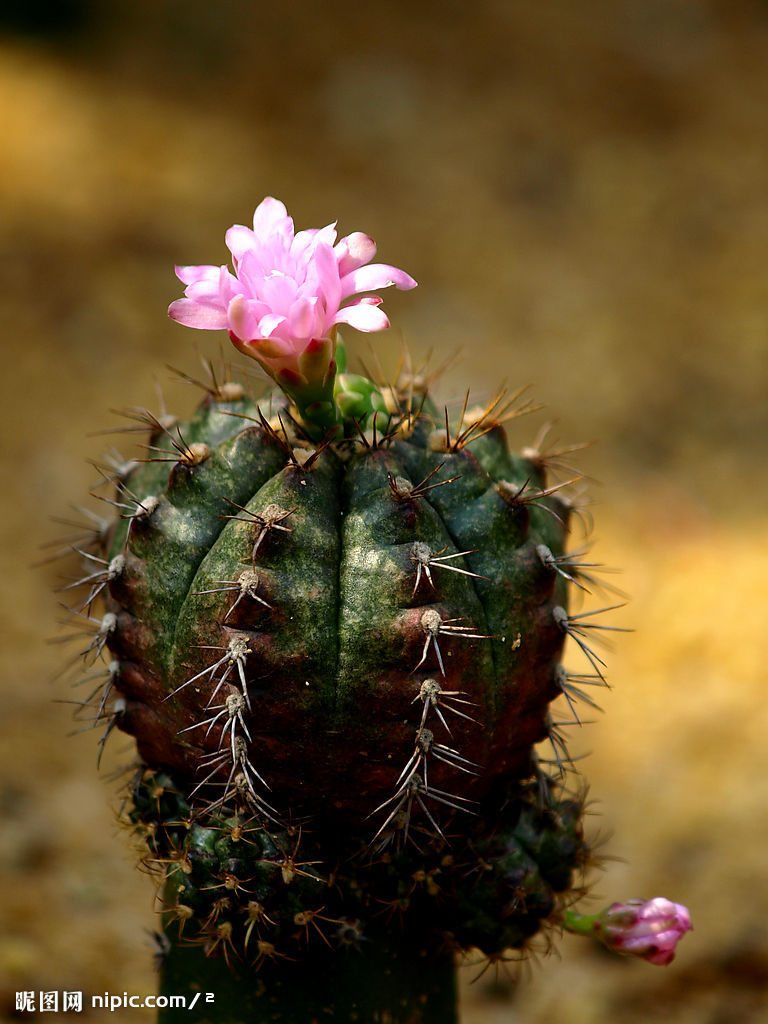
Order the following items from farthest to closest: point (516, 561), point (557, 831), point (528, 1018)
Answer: point (528, 1018)
point (557, 831)
point (516, 561)

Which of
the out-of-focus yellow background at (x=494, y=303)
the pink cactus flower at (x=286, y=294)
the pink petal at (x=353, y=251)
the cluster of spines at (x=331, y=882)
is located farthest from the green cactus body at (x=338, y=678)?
the out-of-focus yellow background at (x=494, y=303)

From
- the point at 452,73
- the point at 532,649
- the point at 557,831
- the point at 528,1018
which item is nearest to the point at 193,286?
the point at 532,649

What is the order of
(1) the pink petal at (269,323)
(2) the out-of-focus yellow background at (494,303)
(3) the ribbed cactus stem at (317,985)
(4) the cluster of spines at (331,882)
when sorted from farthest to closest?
1. (2) the out-of-focus yellow background at (494,303)
2. (3) the ribbed cactus stem at (317,985)
3. (4) the cluster of spines at (331,882)
4. (1) the pink petal at (269,323)

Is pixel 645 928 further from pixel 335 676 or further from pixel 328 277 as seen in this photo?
pixel 328 277

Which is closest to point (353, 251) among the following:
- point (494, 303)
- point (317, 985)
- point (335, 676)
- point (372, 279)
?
point (372, 279)

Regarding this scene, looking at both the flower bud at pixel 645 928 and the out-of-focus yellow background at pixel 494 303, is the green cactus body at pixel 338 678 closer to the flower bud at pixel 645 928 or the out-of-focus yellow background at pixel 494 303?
the flower bud at pixel 645 928

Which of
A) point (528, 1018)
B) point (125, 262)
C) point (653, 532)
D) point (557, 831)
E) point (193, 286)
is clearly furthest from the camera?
point (125, 262)

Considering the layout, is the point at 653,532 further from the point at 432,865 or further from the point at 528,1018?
the point at 432,865
